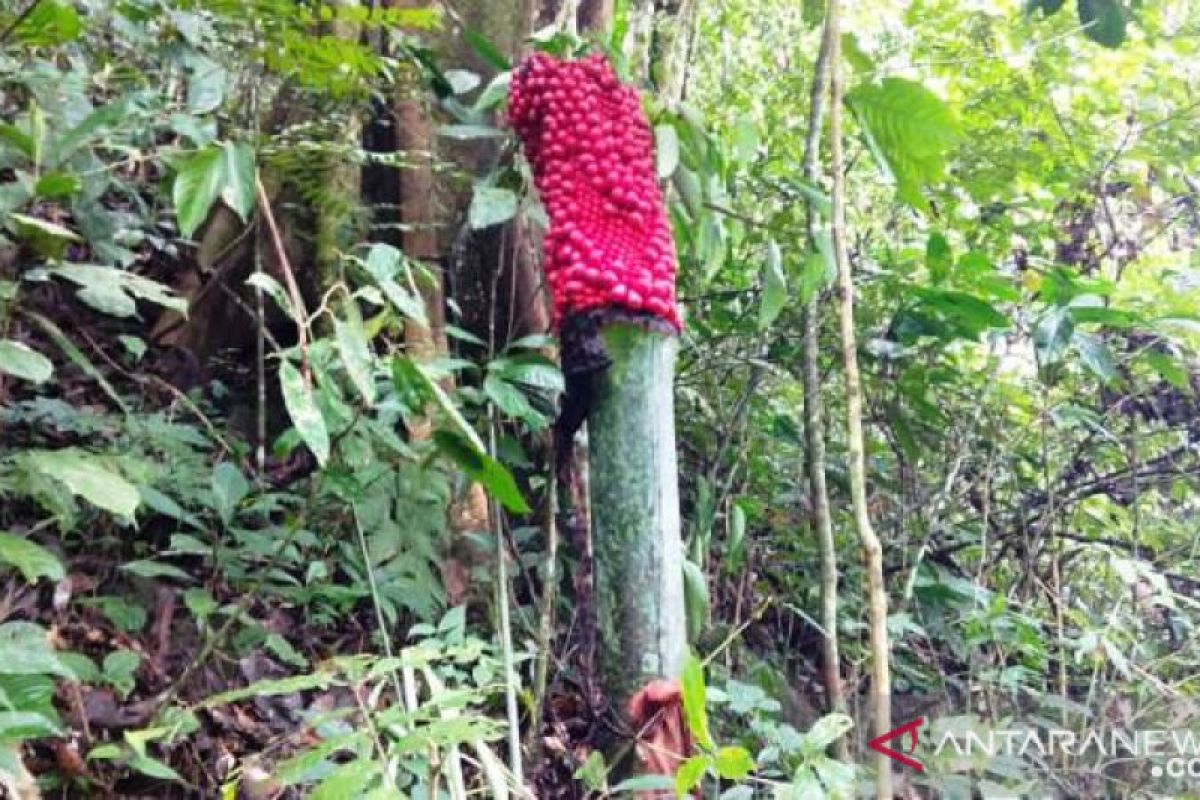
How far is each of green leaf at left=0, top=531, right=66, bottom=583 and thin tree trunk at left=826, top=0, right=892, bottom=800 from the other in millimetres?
1073

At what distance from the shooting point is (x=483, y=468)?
1.49m

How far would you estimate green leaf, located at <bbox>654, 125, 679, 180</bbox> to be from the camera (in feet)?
5.14

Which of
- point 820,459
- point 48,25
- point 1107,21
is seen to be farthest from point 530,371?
point 1107,21

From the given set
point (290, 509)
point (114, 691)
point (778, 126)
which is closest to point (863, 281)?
point (778, 126)

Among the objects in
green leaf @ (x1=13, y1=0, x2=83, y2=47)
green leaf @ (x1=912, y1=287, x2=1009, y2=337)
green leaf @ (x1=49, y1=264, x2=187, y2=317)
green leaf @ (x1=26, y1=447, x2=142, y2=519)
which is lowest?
green leaf @ (x1=26, y1=447, x2=142, y2=519)

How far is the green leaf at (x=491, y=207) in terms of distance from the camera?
5.88ft

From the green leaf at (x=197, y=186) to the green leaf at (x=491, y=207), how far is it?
1.39 feet

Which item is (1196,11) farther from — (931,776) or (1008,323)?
(931,776)

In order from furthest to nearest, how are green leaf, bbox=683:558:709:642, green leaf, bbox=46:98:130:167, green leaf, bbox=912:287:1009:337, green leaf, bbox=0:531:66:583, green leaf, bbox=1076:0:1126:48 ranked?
green leaf, bbox=1076:0:1126:48
green leaf, bbox=912:287:1009:337
green leaf, bbox=683:558:709:642
green leaf, bbox=46:98:130:167
green leaf, bbox=0:531:66:583

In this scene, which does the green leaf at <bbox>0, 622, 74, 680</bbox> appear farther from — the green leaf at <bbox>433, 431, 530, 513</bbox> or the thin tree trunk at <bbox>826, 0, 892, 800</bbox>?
the thin tree trunk at <bbox>826, 0, 892, 800</bbox>

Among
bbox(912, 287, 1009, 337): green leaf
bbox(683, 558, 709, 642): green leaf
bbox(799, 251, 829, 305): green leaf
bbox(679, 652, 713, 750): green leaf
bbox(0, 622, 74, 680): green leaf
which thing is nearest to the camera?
bbox(679, 652, 713, 750): green leaf

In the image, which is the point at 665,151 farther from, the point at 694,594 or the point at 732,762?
the point at 732,762

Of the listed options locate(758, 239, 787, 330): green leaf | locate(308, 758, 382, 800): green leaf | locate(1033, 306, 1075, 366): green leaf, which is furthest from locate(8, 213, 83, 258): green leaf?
locate(1033, 306, 1075, 366): green leaf

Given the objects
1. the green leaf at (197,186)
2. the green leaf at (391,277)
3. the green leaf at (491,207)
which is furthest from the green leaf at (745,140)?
Answer: the green leaf at (197,186)
